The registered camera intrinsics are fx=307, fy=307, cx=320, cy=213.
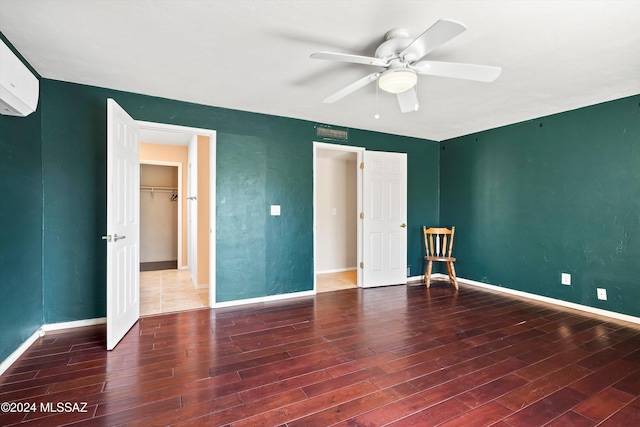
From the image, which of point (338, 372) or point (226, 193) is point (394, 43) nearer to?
point (338, 372)

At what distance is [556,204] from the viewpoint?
3.73 m

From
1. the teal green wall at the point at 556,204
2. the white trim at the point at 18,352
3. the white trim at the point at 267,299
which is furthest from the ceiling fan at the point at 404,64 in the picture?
the white trim at the point at 18,352

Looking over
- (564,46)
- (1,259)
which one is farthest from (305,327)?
(564,46)


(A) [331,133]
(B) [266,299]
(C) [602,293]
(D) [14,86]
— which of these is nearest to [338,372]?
(B) [266,299]

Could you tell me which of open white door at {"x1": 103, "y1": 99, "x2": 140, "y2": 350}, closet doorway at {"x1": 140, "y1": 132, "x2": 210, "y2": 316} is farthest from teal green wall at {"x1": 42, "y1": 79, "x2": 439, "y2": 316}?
closet doorway at {"x1": 140, "y1": 132, "x2": 210, "y2": 316}

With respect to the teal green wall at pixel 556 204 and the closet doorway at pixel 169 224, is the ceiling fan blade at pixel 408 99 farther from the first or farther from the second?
the closet doorway at pixel 169 224

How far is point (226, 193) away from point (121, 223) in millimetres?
1184

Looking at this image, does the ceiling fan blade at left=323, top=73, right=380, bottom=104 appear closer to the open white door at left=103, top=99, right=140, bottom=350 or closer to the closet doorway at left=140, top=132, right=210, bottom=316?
the open white door at left=103, top=99, right=140, bottom=350

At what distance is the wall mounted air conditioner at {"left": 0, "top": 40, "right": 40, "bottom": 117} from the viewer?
1.73 meters

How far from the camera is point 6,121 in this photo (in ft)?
7.21

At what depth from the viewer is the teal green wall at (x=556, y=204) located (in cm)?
320

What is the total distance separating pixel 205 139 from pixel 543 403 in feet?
15.1

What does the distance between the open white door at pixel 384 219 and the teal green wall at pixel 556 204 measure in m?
0.95

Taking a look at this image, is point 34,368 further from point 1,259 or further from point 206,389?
point 206,389
